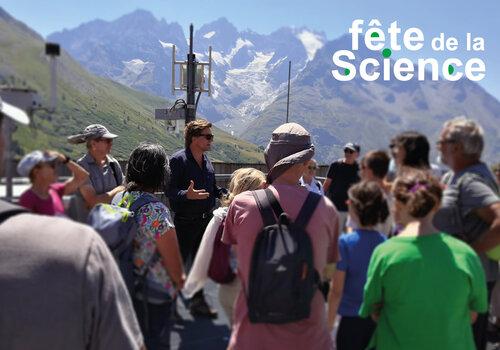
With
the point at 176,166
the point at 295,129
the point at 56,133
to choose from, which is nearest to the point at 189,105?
the point at 176,166

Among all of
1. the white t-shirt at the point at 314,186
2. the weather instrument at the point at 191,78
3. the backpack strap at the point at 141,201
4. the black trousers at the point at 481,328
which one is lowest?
the black trousers at the point at 481,328

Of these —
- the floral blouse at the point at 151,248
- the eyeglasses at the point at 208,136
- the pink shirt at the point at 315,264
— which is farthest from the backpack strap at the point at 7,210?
the eyeglasses at the point at 208,136

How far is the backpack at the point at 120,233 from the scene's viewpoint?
1.40 metres

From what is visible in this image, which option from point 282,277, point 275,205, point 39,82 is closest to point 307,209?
point 275,205

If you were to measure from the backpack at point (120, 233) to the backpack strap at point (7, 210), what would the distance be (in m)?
0.19

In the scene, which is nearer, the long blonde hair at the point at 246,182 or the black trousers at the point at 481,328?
the black trousers at the point at 481,328

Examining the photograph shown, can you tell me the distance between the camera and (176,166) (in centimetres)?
442

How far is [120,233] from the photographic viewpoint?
4.87 feet

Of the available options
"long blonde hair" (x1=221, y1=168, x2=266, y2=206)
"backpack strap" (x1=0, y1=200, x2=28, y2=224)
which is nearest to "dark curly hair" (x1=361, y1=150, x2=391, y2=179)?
"long blonde hair" (x1=221, y1=168, x2=266, y2=206)

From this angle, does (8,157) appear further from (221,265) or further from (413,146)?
(413,146)

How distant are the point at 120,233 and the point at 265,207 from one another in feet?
2.92

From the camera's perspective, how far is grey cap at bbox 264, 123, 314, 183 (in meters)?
2.32

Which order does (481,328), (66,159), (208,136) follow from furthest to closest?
Answer: 1. (208,136)
2. (481,328)
3. (66,159)

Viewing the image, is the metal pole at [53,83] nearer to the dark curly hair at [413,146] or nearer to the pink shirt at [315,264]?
the pink shirt at [315,264]
